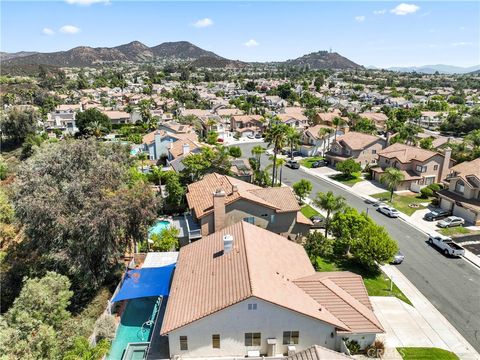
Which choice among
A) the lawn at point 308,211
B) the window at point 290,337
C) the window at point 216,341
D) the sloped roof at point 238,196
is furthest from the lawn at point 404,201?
the window at point 216,341

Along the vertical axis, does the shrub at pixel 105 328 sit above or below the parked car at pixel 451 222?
above

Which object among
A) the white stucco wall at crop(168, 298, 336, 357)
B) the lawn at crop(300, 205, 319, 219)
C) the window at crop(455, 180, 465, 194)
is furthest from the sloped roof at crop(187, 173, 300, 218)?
the window at crop(455, 180, 465, 194)

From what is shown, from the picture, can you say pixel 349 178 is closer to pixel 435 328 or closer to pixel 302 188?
pixel 302 188

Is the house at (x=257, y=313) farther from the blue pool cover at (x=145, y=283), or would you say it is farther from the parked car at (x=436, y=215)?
the parked car at (x=436, y=215)

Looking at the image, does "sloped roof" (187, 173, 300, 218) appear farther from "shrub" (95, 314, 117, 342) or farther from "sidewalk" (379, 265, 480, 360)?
"sidewalk" (379, 265, 480, 360)

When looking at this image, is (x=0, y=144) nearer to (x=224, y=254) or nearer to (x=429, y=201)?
(x=224, y=254)

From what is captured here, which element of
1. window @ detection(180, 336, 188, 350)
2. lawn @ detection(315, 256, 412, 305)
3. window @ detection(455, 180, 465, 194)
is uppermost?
window @ detection(455, 180, 465, 194)

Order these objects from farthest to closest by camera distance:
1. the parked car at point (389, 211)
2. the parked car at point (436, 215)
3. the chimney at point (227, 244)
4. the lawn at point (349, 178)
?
1. the lawn at point (349, 178)
2. the parked car at point (389, 211)
3. the parked car at point (436, 215)
4. the chimney at point (227, 244)
